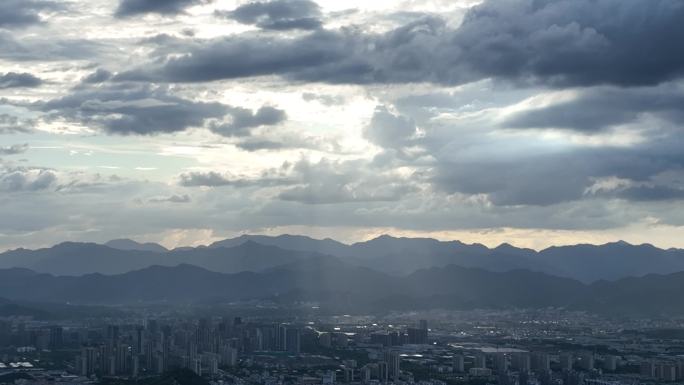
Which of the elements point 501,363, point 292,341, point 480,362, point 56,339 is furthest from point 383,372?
point 56,339

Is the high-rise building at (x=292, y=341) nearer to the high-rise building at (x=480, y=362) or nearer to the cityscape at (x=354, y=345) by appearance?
the cityscape at (x=354, y=345)

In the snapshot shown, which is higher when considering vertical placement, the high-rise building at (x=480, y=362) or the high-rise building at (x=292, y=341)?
the high-rise building at (x=292, y=341)

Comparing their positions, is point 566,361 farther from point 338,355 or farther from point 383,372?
point 338,355

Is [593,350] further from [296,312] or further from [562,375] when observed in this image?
[296,312]

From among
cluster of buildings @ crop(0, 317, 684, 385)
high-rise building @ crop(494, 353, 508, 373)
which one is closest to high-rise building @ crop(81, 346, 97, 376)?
cluster of buildings @ crop(0, 317, 684, 385)

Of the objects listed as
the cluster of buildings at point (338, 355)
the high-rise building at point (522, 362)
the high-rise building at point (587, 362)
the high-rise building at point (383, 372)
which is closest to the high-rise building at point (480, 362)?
the cluster of buildings at point (338, 355)

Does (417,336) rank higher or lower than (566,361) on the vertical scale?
higher

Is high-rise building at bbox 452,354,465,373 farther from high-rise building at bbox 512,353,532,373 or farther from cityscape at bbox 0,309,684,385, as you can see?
high-rise building at bbox 512,353,532,373

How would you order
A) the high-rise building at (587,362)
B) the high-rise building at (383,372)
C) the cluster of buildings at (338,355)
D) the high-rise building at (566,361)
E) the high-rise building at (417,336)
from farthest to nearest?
the high-rise building at (417,336), the high-rise building at (587,362), the high-rise building at (566,361), the cluster of buildings at (338,355), the high-rise building at (383,372)

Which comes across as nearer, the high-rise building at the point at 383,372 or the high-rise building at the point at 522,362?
the high-rise building at the point at 383,372

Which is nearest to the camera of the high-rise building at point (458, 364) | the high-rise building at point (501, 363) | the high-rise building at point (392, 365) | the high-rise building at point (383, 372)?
the high-rise building at point (383, 372)

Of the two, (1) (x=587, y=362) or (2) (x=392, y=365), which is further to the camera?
(1) (x=587, y=362)
